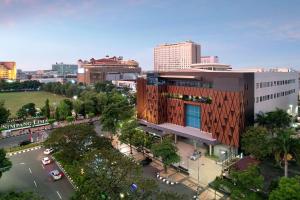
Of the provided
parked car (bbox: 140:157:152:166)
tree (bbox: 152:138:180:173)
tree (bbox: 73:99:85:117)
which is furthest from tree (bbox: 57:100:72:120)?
tree (bbox: 152:138:180:173)

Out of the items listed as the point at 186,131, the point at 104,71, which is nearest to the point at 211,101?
the point at 186,131

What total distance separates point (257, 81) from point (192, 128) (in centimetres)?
1471

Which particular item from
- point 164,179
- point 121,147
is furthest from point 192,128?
point 164,179

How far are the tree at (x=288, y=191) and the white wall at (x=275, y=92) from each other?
24.0 metres

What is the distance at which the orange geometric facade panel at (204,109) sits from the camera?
41125 mm

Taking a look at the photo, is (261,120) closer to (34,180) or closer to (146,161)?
(146,161)

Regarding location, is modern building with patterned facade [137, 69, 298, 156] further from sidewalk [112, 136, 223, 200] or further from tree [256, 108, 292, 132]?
sidewalk [112, 136, 223, 200]

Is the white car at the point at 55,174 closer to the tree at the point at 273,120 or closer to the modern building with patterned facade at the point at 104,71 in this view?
the tree at the point at 273,120

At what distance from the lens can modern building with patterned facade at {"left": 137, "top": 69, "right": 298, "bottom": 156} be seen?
136 ft

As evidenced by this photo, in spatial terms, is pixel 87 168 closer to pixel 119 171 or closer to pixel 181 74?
pixel 119 171

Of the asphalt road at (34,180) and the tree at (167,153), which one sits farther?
the tree at (167,153)

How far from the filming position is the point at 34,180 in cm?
3647

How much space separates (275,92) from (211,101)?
1700 centimetres

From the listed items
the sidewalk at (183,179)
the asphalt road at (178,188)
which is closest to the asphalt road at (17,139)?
the sidewalk at (183,179)
